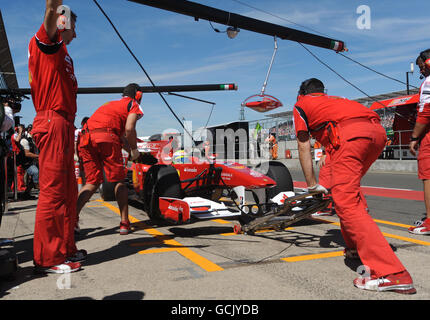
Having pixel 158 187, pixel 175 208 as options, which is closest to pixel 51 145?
pixel 175 208

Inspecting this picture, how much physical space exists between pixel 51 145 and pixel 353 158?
7.62 feet

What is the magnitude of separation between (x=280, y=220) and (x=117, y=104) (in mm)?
2401

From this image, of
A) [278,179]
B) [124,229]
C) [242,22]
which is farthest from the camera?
[242,22]

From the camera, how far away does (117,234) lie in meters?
4.31

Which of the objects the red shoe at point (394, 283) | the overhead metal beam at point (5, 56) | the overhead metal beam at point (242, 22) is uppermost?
the overhead metal beam at point (5, 56)

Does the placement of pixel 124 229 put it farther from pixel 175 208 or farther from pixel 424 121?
pixel 424 121

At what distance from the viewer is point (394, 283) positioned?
2.28 meters

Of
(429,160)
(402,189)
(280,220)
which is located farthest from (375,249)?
(402,189)

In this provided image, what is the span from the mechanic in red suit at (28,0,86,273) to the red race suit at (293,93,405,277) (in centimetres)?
194

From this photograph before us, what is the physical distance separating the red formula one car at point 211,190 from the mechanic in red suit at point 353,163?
0.75 meters

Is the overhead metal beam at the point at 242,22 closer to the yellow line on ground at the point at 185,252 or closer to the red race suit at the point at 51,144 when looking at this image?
the red race suit at the point at 51,144

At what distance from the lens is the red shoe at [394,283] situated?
2.26 m

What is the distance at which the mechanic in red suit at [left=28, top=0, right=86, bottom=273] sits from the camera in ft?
9.32

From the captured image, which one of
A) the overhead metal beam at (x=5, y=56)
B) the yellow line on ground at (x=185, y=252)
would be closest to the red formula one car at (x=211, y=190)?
the yellow line on ground at (x=185, y=252)
